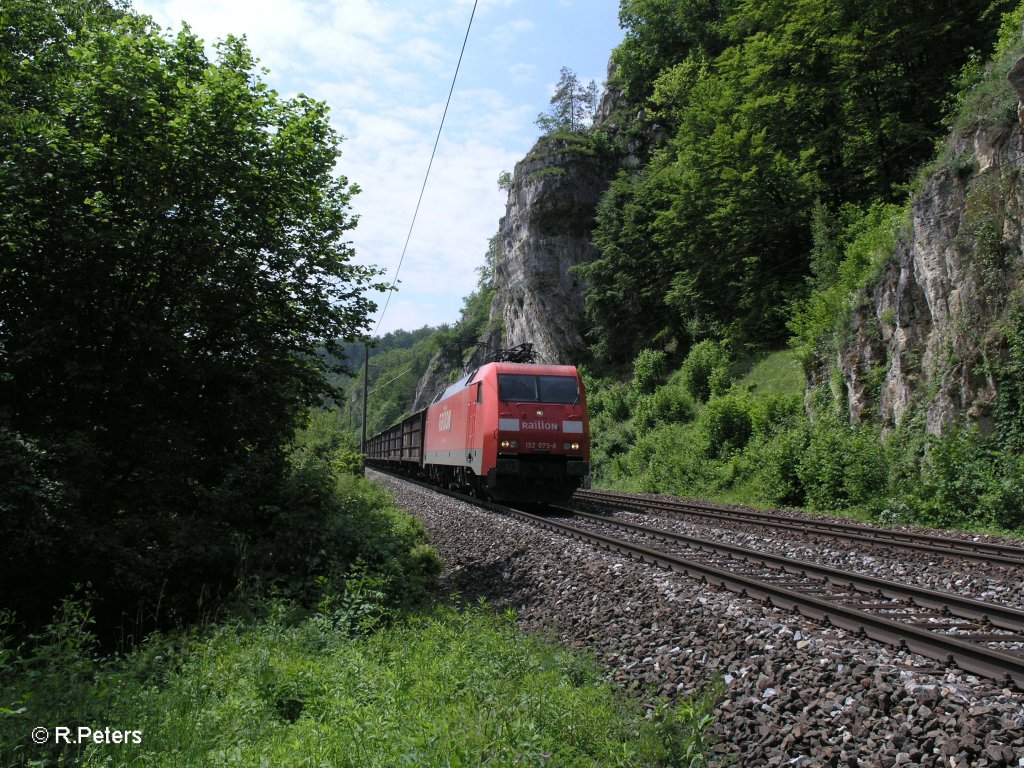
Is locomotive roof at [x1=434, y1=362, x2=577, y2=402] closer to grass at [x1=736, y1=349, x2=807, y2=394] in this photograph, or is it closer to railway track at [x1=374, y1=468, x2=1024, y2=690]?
railway track at [x1=374, y1=468, x2=1024, y2=690]

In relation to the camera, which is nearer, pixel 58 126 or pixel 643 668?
pixel 643 668

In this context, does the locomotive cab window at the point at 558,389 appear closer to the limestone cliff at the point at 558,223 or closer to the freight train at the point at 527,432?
the freight train at the point at 527,432

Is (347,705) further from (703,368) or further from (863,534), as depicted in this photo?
(703,368)

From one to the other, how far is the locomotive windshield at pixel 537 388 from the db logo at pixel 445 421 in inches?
177

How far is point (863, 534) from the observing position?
1021cm

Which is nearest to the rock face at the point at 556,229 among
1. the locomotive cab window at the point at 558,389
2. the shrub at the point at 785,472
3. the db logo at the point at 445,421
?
the db logo at the point at 445,421

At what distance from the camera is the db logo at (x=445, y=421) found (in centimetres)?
1939

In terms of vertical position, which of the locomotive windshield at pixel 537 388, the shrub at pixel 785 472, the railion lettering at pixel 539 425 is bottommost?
the shrub at pixel 785 472

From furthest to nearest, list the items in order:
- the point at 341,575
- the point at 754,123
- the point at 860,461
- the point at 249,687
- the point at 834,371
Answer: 1. the point at 754,123
2. the point at 834,371
3. the point at 860,461
4. the point at 341,575
5. the point at 249,687

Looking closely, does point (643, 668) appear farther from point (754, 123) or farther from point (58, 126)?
point (754, 123)

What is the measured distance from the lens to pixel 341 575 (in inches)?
327

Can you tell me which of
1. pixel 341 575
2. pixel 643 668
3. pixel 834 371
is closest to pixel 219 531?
pixel 341 575

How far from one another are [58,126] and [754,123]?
26601mm

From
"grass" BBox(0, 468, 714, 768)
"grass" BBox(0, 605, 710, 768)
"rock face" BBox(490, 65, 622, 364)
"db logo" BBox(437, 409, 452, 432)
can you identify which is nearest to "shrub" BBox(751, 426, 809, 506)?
"db logo" BBox(437, 409, 452, 432)
